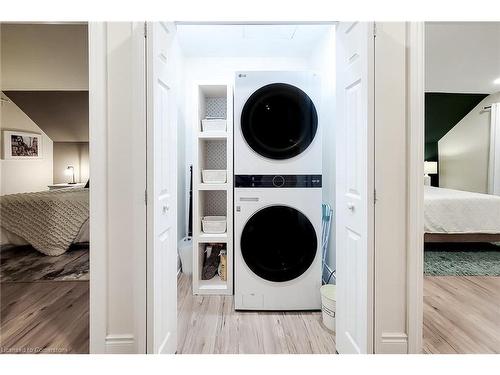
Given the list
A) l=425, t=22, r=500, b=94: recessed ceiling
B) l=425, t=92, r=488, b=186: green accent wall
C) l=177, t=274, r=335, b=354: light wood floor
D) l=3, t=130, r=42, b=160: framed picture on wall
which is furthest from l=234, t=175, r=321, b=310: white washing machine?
l=3, t=130, r=42, b=160: framed picture on wall

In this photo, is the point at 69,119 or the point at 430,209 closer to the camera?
the point at 430,209

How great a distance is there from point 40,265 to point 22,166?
3.29 meters

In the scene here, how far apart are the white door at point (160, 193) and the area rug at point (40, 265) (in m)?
1.84

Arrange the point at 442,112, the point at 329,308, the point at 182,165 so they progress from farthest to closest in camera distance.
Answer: the point at 442,112 → the point at 182,165 → the point at 329,308

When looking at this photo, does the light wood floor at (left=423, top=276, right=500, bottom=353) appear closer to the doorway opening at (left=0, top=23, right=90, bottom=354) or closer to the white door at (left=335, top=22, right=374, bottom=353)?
the white door at (left=335, top=22, right=374, bottom=353)

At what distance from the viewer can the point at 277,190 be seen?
2.22 metres

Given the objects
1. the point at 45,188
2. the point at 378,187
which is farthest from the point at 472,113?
the point at 45,188

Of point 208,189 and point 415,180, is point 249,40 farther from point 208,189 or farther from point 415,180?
point 415,180

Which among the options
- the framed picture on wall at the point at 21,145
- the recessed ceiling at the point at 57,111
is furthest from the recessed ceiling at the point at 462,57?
the framed picture on wall at the point at 21,145

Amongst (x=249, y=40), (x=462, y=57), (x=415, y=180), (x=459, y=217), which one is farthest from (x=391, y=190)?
(x=462, y=57)

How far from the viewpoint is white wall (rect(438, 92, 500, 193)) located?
5.21 metres

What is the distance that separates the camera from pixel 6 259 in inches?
133
